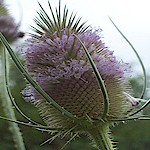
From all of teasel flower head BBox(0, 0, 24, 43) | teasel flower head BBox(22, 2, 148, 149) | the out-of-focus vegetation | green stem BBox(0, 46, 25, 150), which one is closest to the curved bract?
teasel flower head BBox(22, 2, 148, 149)

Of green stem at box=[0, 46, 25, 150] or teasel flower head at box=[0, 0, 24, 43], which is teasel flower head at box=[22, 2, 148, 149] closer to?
green stem at box=[0, 46, 25, 150]

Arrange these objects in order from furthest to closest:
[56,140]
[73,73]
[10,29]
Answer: [56,140]
[10,29]
[73,73]

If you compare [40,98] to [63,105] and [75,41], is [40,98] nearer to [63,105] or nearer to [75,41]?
[63,105]

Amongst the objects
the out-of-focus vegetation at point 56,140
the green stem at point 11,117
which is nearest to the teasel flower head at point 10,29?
the green stem at point 11,117

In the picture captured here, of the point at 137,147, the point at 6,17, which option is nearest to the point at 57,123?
the point at 6,17

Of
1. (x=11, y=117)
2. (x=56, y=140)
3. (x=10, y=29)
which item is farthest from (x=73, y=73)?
(x=56, y=140)

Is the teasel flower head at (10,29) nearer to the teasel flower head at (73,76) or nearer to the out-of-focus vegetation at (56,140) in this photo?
the teasel flower head at (73,76)

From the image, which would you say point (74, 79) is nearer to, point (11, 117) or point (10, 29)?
point (11, 117)
